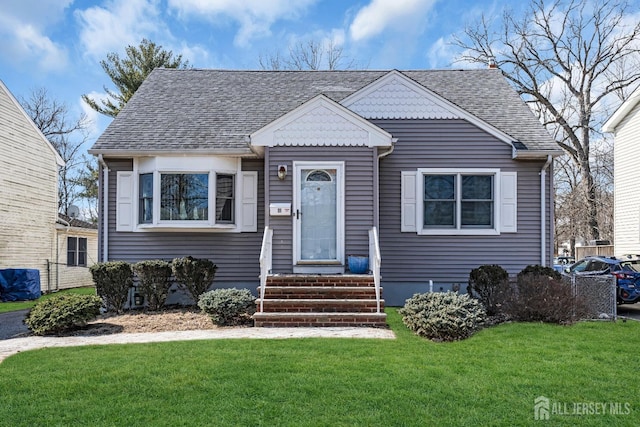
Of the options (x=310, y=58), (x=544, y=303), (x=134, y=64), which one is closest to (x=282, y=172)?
(x=544, y=303)

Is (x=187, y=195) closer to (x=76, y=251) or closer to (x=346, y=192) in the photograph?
(x=346, y=192)

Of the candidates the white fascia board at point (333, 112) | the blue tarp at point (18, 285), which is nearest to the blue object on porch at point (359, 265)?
the white fascia board at point (333, 112)

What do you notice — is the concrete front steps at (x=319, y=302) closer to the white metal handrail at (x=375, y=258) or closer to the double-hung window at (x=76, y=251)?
the white metal handrail at (x=375, y=258)

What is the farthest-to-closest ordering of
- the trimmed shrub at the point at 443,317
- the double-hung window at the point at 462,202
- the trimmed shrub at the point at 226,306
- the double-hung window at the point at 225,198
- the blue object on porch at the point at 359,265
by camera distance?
the double-hung window at the point at 462,202
the double-hung window at the point at 225,198
the blue object on porch at the point at 359,265
the trimmed shrub at the point at 226,306
the trimmed shrub at the point at 443,317

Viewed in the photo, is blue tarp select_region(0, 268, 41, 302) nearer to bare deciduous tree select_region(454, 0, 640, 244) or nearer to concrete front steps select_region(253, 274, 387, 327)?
concrete front steps select_region(253, 274, 387, 327)

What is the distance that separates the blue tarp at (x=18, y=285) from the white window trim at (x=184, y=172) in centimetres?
754

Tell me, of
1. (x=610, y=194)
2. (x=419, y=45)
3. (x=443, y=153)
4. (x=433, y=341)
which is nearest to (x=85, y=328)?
(x=433, y=341)

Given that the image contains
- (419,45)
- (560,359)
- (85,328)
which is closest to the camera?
(560,359)

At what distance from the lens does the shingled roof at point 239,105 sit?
436 inches

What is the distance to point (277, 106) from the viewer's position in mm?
12820

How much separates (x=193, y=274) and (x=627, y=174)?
15989 mm

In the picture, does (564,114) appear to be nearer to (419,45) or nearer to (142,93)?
(419,45)

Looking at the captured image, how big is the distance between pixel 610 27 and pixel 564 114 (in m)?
4.48

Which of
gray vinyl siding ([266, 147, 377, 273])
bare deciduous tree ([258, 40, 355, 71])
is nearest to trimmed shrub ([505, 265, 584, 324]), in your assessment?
gray vinyl siding ([266, 147, 377, 273])
